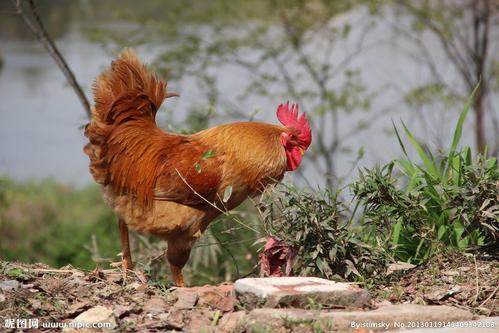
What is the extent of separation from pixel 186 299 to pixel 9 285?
976 millimetres

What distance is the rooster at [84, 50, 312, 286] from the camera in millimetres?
5004

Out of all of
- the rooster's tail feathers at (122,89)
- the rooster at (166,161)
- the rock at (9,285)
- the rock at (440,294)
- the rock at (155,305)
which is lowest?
the rock at (440,294)

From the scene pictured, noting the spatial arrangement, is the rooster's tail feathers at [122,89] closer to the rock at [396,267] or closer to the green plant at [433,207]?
the green plant at [433,207]

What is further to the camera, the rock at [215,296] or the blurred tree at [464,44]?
the blurred tree at [464,44]

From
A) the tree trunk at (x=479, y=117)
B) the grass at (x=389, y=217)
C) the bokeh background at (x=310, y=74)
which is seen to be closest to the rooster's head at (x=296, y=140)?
the grass at (x=389, y=217)

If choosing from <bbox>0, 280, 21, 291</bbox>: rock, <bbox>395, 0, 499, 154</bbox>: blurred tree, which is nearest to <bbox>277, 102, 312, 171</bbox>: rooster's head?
Answer: <bbox>0, 280, 21, 291</bbox>: rock

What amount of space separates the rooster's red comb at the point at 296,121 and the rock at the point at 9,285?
6.91 ft

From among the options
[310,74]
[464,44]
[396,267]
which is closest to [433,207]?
[396,267]

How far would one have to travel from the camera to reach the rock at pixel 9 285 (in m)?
4.21

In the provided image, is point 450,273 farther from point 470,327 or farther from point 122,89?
point 122,89

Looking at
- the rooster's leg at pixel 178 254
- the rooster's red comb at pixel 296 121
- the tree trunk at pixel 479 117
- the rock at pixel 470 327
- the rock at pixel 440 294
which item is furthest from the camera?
the tree trunk at pixel 479 117

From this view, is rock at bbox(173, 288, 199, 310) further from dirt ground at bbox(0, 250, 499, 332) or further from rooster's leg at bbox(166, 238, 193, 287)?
rooster's leg at bbox(166, 238, 193, 287)

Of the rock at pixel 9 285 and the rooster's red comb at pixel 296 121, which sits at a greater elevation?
the rooster's red comb at pixel 296 121

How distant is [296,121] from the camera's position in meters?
5.41
